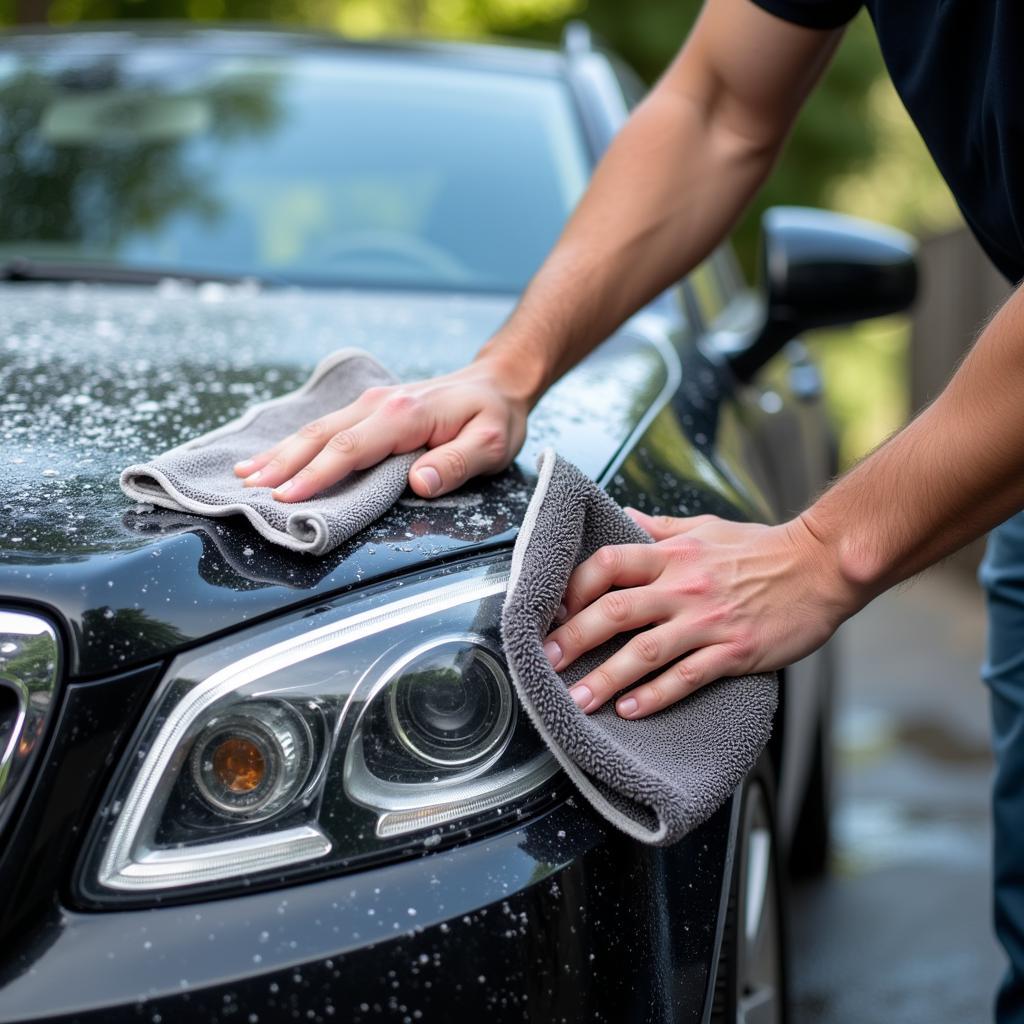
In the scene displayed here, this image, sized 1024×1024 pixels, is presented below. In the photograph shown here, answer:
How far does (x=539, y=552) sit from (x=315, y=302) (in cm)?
111

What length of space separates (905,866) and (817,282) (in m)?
1.66

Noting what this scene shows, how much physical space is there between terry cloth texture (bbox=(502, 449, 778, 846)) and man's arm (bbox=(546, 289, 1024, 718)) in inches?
0.9

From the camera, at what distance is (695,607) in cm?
130

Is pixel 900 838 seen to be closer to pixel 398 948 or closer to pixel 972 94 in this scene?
pixel 972 94

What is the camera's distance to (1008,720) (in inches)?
70.0

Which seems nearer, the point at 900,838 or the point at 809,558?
the point at 809,558

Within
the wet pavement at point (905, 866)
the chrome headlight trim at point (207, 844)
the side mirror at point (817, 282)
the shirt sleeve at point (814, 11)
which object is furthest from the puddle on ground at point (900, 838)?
the chrome headlight trim at point (207, 844)

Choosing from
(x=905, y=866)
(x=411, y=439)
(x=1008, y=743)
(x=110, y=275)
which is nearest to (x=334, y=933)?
(x=411, y=439)

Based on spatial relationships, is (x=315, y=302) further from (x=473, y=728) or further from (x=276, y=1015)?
(x=276, y=1015)

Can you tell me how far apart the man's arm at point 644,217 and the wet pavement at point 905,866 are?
514 millimetres

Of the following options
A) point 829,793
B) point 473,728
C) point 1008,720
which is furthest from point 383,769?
point 829,793

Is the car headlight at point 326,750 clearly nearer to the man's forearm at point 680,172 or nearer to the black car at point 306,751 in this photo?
the black car at point 306,751

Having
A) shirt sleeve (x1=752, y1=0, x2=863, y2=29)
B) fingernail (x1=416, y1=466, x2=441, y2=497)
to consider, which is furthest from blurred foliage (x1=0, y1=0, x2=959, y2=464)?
fingernail (x1=416, y1=466, x2=441, y2=497)

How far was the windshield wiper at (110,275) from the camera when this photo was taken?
7.83 ft
